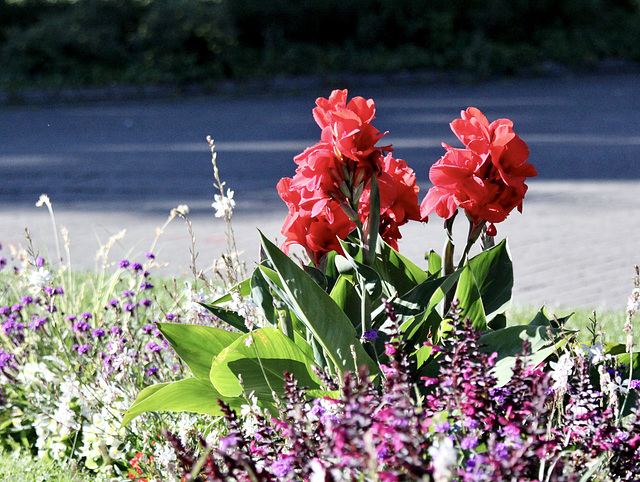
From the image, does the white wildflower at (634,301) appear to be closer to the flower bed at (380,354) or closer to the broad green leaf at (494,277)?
the flower bed at (380,354)

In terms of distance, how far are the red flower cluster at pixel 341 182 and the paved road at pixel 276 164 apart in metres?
2.52

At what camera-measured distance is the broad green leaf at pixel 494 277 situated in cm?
222

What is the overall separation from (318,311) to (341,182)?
13.0 inches

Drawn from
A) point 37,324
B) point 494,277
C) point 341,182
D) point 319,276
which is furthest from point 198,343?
point 37,324

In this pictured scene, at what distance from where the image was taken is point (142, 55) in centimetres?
1633

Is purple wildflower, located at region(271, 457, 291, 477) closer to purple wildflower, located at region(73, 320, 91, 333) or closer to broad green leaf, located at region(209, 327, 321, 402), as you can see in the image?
broad green leaf, located at region(209, 327, 321, 402)

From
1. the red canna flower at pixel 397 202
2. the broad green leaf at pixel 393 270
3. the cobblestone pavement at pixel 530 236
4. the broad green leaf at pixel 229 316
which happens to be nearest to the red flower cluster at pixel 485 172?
the red canna flower at pixel 397 202

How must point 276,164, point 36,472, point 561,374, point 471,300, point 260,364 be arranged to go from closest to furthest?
point 561,374
point 260,364
point 471,300
point 36,472
point 276,164

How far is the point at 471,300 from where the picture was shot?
212cm

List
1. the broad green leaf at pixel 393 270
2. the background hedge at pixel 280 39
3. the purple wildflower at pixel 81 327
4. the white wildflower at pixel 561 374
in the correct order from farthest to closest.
→ the background hedge at pixel 280 39, the purple wildflower at pixel 81 327, the broad green leaf at pixel 393 270, the white wildflower at pixel 561 374

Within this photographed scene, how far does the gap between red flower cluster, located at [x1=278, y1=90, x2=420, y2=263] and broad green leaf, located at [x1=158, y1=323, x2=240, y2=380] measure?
1.04 ft

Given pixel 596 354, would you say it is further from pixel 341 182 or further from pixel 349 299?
pixel 341 182

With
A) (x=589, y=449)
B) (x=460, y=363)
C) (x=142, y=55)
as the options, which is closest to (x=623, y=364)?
(x=589, y=449)

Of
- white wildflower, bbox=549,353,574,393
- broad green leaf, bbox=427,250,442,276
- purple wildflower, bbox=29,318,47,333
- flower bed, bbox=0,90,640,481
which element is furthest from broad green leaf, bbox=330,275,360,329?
purple wildflower, bbox=29,318,47,333
